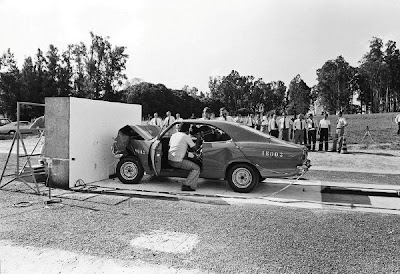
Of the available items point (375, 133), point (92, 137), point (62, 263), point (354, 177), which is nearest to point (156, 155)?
point (92, 137)

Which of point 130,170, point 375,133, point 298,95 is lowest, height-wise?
point 130,170

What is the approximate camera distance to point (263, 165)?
7398 millimetres

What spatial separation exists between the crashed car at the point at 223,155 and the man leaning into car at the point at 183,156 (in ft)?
0.70

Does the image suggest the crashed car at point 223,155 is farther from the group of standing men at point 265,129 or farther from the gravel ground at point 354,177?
the gravel ground at point 354,177

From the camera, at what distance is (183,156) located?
7.74 meters

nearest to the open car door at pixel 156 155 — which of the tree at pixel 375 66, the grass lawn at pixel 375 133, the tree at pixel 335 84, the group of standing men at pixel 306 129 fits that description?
the group of standing men at pixel 306 129

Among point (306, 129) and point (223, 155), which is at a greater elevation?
point (306, 129)

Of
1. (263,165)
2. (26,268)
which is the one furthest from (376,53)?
(26,268)

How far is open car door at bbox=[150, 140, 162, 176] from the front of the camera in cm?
802

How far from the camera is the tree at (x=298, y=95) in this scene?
328 feet

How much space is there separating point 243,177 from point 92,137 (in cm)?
379

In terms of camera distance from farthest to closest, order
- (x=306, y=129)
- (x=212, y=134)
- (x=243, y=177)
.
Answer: (x=306, y=129) < (x=212, y=134) < (x=243, y=177)

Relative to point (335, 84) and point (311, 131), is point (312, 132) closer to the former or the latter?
point (311, 131)

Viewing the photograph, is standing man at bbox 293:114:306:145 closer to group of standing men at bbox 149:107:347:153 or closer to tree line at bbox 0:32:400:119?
group of standing men at bbox 149:107:347:153
